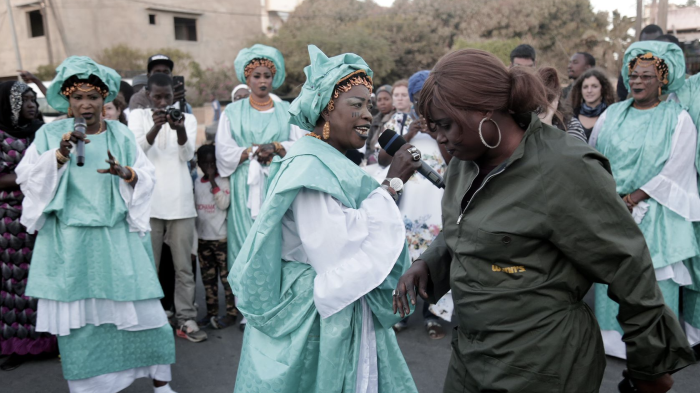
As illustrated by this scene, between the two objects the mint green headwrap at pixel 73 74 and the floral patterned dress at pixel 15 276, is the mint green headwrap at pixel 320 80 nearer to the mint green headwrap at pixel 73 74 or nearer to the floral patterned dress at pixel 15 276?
the mint green headwrap at pixel 73 74

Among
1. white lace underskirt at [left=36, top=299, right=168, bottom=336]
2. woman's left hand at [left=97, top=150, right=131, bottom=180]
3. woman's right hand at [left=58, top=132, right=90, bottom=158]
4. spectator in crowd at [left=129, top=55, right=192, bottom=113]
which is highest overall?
spectator in crowd at [left=129, top=55, right=192, bottom=113]

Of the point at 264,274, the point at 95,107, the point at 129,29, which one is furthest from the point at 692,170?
the point at 129,29

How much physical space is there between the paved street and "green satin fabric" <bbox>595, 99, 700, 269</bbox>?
0.92 m

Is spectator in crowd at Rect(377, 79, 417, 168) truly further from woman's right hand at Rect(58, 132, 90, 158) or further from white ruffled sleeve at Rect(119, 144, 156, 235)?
woman's right hand at Rect(58, 132, 90, 158)

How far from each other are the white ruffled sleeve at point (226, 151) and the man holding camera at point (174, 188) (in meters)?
0.27

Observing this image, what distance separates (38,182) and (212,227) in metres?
1.93

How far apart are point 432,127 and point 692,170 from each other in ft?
11.0

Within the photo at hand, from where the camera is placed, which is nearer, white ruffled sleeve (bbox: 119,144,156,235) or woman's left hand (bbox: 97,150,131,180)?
woman's left hand (bbox: 97,150,131,180)

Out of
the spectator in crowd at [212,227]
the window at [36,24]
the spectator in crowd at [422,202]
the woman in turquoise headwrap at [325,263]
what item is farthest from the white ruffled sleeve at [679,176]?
the window at [36,24]

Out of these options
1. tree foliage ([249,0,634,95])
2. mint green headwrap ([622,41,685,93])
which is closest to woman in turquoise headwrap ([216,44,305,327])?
mint green headwrap ([622,41,685,93])

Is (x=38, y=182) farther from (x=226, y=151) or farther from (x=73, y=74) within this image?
(x=226, y=151)

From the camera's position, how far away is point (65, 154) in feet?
12.7

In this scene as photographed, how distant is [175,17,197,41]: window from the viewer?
32.1 metres

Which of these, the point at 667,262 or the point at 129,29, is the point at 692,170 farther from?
the point at 129,29
